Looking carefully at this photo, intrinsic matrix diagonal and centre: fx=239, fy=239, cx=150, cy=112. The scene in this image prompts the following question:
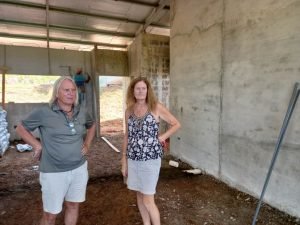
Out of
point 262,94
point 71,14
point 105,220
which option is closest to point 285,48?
point 262,94

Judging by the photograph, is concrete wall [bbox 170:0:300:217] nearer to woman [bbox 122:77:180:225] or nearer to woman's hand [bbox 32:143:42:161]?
woman [bbox 122:77:180:225]

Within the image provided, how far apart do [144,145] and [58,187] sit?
709 mm

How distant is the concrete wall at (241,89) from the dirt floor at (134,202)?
270mm

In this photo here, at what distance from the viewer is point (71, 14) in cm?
614

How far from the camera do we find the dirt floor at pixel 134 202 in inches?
104

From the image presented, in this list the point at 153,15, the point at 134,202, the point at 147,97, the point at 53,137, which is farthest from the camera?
the point at 153,15

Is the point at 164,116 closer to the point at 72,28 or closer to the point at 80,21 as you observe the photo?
the point at 80,21

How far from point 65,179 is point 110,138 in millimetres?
6082

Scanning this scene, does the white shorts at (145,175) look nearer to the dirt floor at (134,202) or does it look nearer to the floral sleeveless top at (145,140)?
the floral sleeveless top at (145,140)

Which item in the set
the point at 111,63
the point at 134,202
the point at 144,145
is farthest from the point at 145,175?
the point at 111,63

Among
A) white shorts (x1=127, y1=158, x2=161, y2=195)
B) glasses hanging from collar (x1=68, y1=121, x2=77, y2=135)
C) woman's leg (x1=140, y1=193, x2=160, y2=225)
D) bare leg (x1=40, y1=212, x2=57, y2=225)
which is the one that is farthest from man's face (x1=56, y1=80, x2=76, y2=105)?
woman's leg (x1=140, y1=193, x2=160, y2=225)

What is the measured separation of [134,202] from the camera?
3.05m

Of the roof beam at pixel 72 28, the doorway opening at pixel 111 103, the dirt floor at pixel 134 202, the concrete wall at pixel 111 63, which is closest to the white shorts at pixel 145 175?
the dirt floor at pixel 134 202

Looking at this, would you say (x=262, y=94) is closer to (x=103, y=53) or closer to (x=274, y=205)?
(x=274, y=205)
